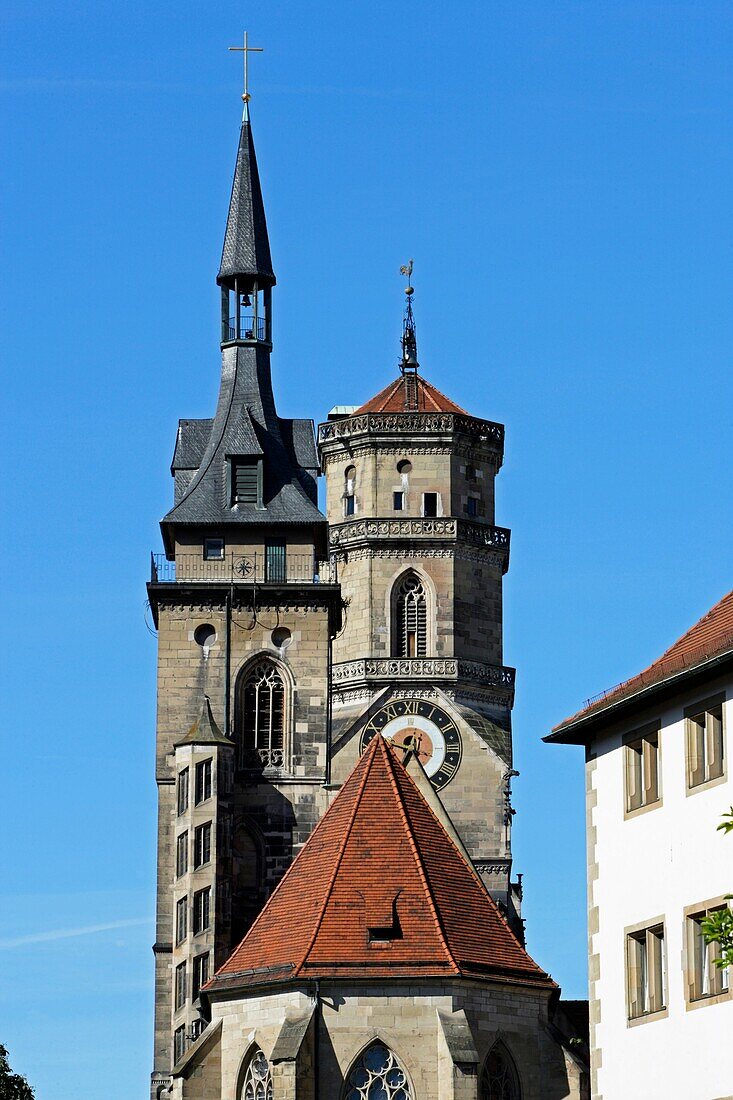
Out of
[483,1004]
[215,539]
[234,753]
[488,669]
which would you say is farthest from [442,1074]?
[488,669]

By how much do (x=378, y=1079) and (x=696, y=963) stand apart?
1051cm

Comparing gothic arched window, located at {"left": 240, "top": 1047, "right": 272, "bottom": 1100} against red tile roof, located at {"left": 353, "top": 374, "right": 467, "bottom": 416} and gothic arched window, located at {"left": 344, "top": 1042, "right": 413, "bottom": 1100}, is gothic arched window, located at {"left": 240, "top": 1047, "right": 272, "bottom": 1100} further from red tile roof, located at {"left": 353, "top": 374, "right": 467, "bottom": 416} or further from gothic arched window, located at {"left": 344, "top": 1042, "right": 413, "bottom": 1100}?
red tile roof, located at {"left": 353, "top": 374, "right": 467, "bottom": 416}

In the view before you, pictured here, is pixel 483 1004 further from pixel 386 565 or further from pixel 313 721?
pixel 386 565

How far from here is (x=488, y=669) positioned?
321 feet

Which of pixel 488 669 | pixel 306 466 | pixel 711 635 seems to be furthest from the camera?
pixel 488 669

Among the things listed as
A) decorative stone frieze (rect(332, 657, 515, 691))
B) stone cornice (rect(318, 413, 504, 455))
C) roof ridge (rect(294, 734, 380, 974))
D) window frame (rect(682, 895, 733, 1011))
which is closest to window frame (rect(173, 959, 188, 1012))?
roof ridge (rect(294, 734, 380, 974))

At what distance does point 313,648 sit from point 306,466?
6053 millimetres

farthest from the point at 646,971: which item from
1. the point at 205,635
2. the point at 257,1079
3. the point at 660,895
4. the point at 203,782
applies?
the point at 205,635

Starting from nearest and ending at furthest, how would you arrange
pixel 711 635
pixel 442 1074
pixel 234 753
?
pixel 711 635 < pixel 442 1074 < pixel 234 753

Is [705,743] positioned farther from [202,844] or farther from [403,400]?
[403,400]

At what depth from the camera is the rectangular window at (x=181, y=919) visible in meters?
71.8

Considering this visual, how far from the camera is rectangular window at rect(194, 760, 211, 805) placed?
7312cm

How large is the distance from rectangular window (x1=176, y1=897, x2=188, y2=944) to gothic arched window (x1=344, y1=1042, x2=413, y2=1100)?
56.2 ft

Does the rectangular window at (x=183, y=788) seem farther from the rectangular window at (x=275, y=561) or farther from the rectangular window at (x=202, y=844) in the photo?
the rectangular window at (x=275, y=561)
